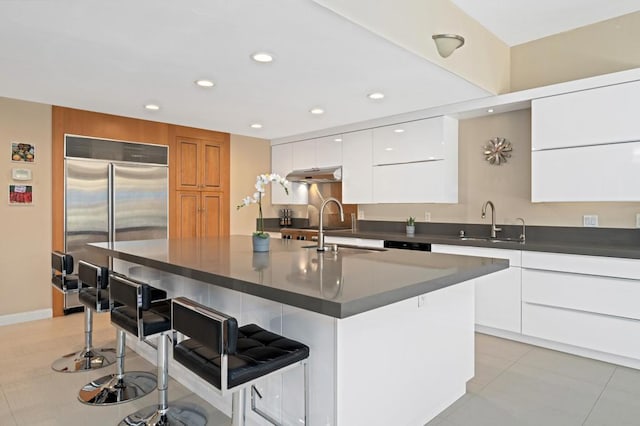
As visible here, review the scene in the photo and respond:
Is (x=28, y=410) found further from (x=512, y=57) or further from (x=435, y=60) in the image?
(x=512, y=57)

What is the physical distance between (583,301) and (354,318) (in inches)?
96.4

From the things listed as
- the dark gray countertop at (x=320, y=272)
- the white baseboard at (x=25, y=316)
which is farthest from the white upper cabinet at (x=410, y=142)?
the white baseboard at (x=25, y=316)

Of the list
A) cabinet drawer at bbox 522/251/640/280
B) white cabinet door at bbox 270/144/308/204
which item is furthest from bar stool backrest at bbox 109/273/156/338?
white cabinet door at bbox 270/144/308/204

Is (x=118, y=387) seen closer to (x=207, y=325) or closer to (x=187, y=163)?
(x=207, y=325)

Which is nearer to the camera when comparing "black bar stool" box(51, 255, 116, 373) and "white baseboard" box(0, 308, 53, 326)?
"black bar stool" box(51, 255, 116, 373)

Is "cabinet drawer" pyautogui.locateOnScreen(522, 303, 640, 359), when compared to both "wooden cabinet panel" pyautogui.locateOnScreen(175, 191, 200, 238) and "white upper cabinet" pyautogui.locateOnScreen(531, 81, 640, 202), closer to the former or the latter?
"white upper cabinet" pyautogui.locateOnScreen(531, 81, 640, 202)

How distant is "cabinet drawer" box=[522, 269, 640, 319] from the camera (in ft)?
9.69

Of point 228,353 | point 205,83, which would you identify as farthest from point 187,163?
point 228,353

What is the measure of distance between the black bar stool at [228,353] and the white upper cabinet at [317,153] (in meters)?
3.80

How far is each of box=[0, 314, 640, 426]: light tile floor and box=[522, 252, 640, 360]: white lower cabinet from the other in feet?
0.59

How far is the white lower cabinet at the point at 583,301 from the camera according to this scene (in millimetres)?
2959

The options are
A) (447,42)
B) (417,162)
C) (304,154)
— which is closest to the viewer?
(447,42)

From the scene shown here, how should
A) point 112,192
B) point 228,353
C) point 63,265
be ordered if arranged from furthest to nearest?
point 112,192 < point 63,265 < point 228,353

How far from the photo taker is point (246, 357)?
5.22ft
